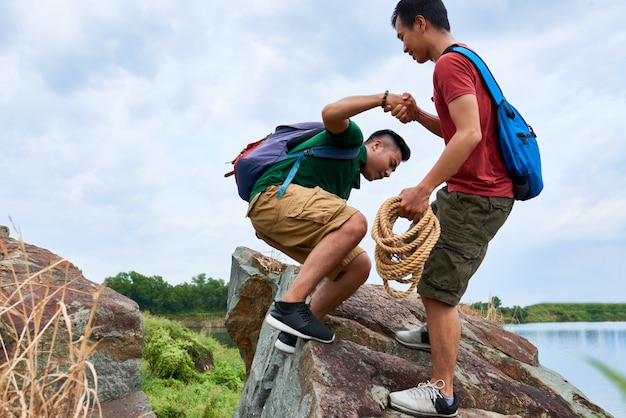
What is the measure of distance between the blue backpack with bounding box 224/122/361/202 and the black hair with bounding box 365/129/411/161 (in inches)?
12.3

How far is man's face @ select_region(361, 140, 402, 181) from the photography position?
479cm

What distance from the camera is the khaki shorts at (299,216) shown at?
4289 millimetres

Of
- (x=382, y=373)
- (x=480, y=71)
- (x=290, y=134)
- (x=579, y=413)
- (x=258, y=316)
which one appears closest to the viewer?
(x=480, y=71)

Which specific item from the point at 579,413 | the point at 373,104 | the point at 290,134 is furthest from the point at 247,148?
the point at 579,413

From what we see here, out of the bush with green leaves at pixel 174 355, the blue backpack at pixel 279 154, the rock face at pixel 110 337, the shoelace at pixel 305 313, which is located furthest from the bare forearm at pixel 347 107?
the bush with green leaves at pixel 174 355

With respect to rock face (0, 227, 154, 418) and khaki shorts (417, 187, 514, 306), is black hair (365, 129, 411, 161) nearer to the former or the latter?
khaki shorts (417, 187, 514, 306)

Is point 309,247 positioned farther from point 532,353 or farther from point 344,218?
point 532,353

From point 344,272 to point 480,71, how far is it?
6.00 ft

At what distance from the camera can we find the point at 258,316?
848 centimetres

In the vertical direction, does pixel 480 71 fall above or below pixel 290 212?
above

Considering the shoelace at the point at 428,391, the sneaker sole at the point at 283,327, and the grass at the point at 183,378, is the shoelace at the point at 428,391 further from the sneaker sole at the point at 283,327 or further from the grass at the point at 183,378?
the grass at the point at 183,378

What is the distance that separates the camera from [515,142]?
392 cm

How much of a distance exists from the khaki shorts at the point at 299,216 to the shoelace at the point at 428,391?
1.06 metres

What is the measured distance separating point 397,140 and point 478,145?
3.32 ft
